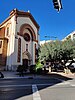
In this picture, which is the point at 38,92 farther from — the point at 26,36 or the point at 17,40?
the point at 26,36

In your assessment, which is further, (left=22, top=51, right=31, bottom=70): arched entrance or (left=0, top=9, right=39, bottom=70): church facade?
(left=22, top=51, right=31, bottom=70): arched entrance

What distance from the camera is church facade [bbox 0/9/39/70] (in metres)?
37.2

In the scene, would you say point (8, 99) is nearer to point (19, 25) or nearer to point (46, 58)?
point (46, 58)

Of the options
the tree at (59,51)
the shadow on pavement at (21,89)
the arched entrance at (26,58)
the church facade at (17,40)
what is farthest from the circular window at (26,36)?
the shadow on pavement at (21,89)

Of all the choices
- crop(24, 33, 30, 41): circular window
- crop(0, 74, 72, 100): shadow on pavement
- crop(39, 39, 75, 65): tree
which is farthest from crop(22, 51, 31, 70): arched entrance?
crop(0, 74, 72, 100): shadow on pavement

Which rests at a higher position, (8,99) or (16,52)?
(16,52)

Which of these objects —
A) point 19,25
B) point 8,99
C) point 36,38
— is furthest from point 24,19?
point 8,99

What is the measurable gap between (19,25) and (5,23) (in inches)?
179

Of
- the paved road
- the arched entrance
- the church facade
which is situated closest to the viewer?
the paved road

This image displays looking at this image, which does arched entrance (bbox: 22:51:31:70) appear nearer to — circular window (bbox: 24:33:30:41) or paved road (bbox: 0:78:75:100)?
circular window (bbox: 24:33:30:41)

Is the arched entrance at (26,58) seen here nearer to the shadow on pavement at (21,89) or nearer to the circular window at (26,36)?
the circular window at (26,36)

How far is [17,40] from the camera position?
1483 inches

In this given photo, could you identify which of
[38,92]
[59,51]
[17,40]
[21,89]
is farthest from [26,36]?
[38,92]

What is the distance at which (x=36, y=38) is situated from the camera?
142ft
